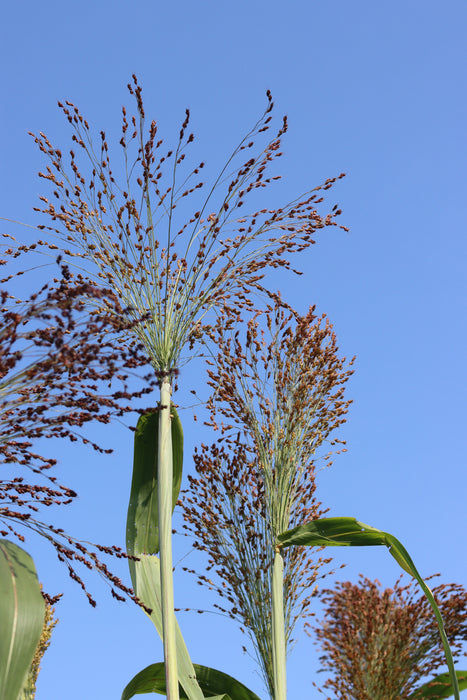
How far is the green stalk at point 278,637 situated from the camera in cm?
400

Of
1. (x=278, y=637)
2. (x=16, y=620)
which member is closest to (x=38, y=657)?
(x=278, y=637)

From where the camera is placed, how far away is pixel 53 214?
335 cm

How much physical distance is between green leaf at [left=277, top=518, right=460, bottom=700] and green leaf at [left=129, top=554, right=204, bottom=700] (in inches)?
37.7

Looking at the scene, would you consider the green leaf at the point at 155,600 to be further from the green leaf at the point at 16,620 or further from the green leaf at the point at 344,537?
the green leaf at the point at 16,620

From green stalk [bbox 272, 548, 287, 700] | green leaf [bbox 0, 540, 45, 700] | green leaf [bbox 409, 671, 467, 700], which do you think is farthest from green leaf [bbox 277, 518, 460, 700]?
green leaf [bbox 409, 671, 467, 700]

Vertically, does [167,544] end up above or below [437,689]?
above

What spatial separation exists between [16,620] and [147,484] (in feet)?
5.09

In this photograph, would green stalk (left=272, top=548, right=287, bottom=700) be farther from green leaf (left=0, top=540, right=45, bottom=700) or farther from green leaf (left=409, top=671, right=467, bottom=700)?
green leaf (left=0, top=540, right=45, bottom=700)

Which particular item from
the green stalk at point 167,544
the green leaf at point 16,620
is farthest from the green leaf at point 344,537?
the green leaf at point 16,620

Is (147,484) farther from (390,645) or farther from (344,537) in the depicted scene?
(390,645)

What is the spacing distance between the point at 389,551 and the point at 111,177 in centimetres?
220

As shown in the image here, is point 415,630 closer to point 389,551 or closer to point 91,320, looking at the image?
point 389,551

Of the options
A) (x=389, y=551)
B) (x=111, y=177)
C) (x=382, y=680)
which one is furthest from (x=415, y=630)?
(x=111, y=177)

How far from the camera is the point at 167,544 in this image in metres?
2.95
